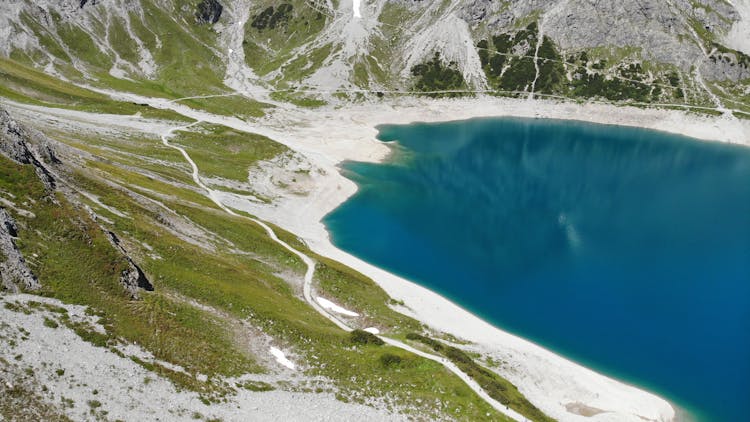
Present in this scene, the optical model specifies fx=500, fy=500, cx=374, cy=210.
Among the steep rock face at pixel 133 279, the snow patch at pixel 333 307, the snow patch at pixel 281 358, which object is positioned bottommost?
the snow patch at pixel 333 307

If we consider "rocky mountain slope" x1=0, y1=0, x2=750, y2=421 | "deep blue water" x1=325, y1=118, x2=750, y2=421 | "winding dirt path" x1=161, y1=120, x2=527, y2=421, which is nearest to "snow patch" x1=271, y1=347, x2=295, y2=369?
"rocky mountain slope" x1=0, y1=0, x2=750, y2=421

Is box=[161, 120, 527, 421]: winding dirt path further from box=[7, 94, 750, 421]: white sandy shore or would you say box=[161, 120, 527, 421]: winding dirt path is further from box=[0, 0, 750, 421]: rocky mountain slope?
box=[7, 94, 750, 421]: white sandy shore

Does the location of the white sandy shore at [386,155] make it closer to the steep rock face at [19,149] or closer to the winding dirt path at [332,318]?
the winding dirt path at [332,318]

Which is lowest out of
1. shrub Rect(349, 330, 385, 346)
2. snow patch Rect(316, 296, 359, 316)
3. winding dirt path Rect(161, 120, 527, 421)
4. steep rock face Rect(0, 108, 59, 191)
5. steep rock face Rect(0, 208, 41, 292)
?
snow patch Rect(316, 296, 359, 316)

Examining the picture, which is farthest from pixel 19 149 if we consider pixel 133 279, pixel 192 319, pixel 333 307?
pixel 333 307

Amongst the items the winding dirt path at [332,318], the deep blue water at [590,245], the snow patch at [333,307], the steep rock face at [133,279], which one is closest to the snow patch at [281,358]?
the steep rock face at [133,279]
